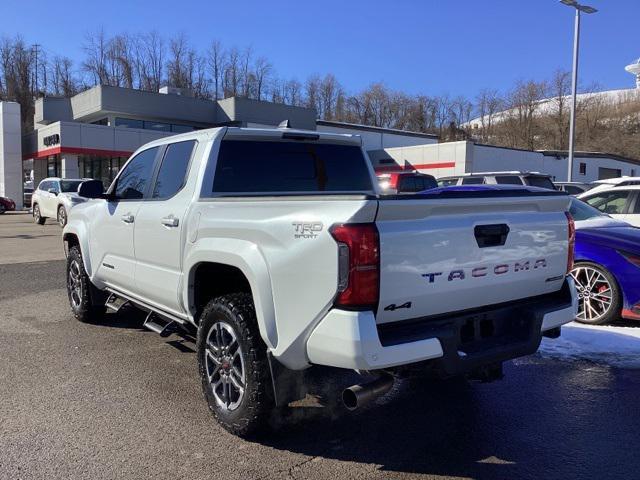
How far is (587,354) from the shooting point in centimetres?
519

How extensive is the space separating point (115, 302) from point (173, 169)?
6.62ft

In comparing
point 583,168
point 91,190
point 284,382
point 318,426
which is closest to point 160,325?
→ point 91,190

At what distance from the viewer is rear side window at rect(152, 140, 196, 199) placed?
442 cm

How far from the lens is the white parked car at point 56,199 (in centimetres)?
1969

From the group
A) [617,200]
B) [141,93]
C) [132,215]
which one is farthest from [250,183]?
[141,93]

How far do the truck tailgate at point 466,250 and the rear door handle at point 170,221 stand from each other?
1888 millimetres

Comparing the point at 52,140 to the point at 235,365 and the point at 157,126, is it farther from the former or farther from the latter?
the point at 235,365

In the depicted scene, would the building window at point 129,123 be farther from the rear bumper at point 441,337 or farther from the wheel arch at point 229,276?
the rear bumper at point 441,337

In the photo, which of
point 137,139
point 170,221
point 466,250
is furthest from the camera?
point 137,139

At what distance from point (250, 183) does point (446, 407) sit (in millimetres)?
2264

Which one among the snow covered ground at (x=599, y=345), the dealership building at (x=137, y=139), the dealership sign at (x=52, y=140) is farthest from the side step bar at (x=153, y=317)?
the dealership sign at (x=52, y=140)

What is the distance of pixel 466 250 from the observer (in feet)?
10.4

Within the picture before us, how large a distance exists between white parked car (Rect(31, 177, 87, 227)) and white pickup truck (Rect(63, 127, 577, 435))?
15915 millimetres

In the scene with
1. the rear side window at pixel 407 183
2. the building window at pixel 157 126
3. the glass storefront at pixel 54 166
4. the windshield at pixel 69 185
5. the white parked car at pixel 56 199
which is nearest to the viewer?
the rear side window at pixel 407 183
